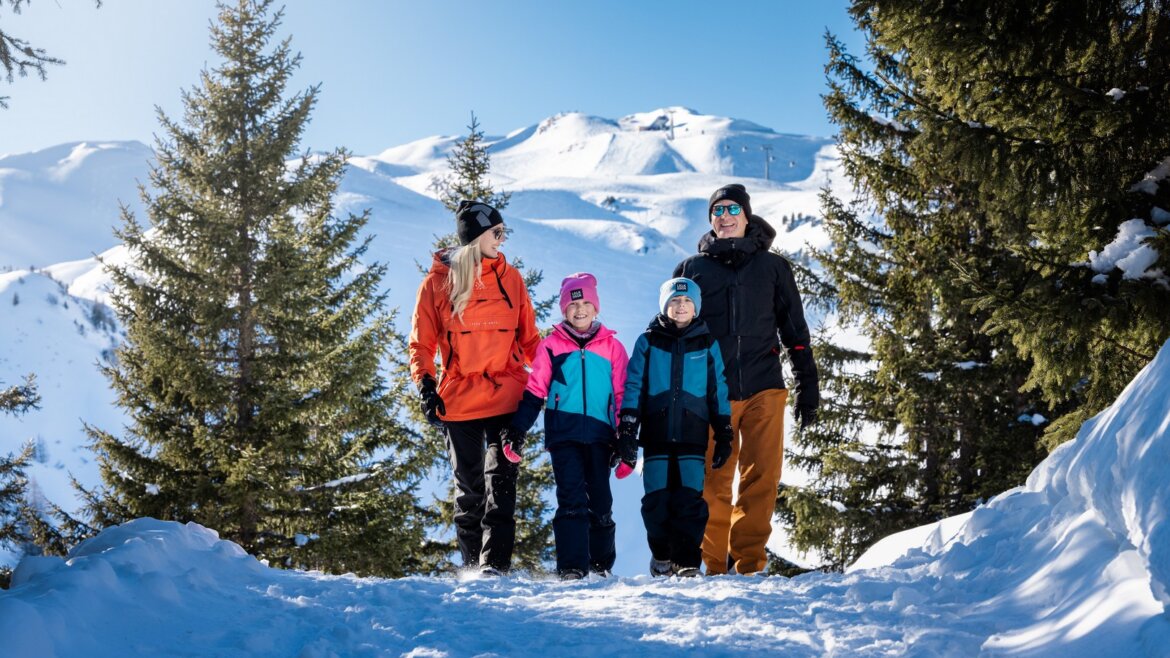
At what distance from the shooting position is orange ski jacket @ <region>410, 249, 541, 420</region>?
5.72m

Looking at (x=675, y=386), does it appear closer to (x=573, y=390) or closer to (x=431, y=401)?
(x=573, y=390)

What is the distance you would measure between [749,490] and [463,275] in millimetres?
2497

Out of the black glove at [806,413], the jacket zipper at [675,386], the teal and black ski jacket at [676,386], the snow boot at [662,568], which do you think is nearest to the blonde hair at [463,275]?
the teal and black ski jacket at [676,386]

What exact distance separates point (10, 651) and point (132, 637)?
475mm

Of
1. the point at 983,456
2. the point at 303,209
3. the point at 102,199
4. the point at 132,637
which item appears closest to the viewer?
the point at 132,637

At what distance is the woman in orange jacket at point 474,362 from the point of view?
5676 mm

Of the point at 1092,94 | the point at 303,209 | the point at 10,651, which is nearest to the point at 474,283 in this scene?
the point at 10,651

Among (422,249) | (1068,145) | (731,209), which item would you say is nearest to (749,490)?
(731,209)

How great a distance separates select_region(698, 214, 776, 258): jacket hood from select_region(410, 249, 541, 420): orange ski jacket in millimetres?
1447

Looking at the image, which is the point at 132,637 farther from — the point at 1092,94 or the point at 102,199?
the point at 102,199

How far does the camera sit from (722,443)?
18.0ft

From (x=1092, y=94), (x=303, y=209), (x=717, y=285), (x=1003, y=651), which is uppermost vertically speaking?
(x=303, y=209)

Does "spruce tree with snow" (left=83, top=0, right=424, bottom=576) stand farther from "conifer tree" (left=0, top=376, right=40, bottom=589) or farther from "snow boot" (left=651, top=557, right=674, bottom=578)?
"snow boot" (left=651, top=557, right=674, bottom=578)

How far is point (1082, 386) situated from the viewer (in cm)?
891
